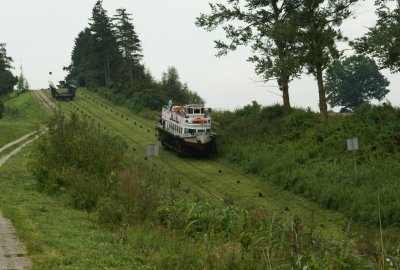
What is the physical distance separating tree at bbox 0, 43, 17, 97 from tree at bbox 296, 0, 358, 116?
273 feet

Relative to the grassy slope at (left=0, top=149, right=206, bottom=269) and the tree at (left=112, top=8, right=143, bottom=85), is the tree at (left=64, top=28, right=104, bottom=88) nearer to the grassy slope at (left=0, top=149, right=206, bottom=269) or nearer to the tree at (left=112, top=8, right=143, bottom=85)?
the tree at (left=112, top=8, right=143, bottom=85)

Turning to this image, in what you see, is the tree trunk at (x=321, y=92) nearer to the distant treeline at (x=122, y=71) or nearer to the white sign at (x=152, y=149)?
the white sign at (x=152, y=149)

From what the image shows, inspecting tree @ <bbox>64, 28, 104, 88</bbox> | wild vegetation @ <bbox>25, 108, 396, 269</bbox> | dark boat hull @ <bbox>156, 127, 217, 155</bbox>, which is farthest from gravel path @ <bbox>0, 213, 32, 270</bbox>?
tree @ <bbox>64, 28, 104, 88</bbox>

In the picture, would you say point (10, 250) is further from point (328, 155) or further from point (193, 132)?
point (193, 132)

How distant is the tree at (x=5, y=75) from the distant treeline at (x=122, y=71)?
21332 millimetres

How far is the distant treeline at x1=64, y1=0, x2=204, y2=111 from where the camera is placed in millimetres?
63938

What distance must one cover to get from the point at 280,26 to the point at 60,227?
2185cm

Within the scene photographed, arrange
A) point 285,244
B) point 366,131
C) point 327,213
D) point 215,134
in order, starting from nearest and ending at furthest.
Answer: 1. point 285,244
2. point 327,213
3. point 366,131
4. point 215,134

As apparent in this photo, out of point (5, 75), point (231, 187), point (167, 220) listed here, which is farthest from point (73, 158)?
point (5, 75)

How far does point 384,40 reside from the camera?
1027 inches

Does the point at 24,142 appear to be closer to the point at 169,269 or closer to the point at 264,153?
the point at 264,153

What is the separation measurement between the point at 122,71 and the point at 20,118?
17339 millimetres

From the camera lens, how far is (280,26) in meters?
31.3

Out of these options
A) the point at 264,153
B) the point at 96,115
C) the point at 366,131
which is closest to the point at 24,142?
the point at 96,115
